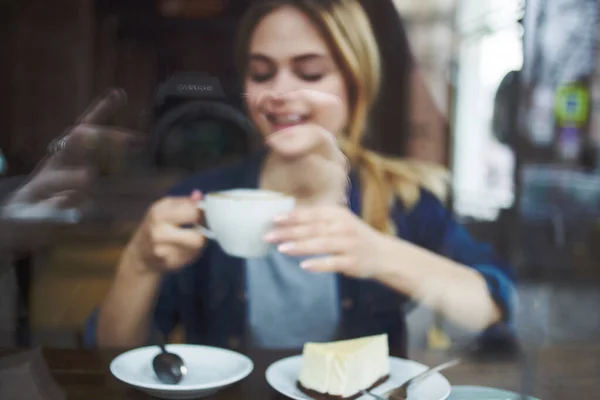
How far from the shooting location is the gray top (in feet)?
4.00

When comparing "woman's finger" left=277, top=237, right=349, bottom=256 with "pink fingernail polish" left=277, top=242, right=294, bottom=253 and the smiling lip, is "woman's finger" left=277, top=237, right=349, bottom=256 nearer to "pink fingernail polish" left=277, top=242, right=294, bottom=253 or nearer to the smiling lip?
"pink fingernail polish" left=277, top=242, right=294, bottom=253

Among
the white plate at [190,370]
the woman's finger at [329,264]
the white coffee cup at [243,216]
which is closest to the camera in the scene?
the white plate at [190,370]

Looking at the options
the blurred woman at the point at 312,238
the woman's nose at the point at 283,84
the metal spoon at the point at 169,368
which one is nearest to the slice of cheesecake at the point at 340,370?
the metal spoon at the point at 169,368

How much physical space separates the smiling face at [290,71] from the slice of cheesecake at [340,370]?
1.48 ft

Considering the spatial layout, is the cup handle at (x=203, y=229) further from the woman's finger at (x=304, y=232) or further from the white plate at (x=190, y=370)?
the white plate at (x=190, y=370)

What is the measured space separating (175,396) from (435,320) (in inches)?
23.3

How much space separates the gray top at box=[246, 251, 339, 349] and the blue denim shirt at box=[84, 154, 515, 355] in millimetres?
18

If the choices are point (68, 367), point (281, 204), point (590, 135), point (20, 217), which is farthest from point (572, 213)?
point (20, 217)

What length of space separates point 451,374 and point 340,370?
0.28m

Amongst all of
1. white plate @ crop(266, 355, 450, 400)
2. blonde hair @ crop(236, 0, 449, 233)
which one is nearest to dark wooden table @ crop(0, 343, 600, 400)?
white plate @ crop(266, 355, 450, 400)

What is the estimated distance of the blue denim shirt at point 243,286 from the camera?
46.8 inches

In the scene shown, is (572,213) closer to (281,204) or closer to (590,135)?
→ (590,135)

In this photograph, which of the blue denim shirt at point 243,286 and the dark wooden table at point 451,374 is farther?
the blue denim shirt at point 243,286

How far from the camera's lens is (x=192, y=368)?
938 mm
